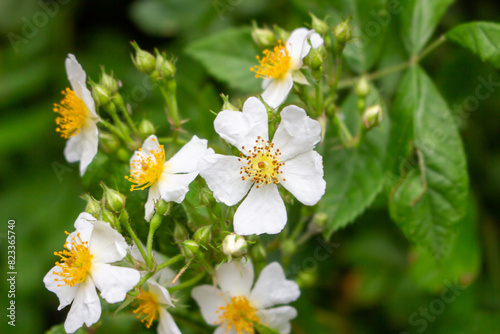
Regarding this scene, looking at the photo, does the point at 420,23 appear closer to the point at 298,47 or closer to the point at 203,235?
the point at 298,47

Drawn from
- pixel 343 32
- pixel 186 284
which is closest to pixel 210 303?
pixel 186 284

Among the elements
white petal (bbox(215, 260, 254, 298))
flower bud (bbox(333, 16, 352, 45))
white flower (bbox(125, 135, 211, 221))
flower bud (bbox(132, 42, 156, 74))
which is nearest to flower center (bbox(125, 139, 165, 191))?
white flower (bbox(125, 135, 211, 221))

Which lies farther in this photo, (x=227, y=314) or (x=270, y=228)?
(x=227, y=314)

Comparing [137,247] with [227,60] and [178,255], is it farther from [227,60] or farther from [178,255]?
[227,60]

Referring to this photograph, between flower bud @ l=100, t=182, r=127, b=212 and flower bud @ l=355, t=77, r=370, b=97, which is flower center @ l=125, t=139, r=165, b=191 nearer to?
flower bud @ l=100, t=182, r=127, b=212

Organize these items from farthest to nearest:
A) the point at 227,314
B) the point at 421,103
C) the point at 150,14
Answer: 1. the point at 150,14
2. the point at 421,103
3. the point at 227,314

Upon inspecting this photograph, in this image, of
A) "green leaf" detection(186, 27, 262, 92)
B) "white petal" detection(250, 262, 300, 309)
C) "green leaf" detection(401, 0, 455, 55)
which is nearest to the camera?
"white petal" detection(250, 262, 300, 309)

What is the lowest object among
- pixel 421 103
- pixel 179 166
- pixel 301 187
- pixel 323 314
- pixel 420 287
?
pixel 323 314

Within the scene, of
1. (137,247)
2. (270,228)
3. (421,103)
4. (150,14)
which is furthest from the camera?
(150,14)

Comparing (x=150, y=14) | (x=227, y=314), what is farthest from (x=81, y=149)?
(x=150, y=14)
